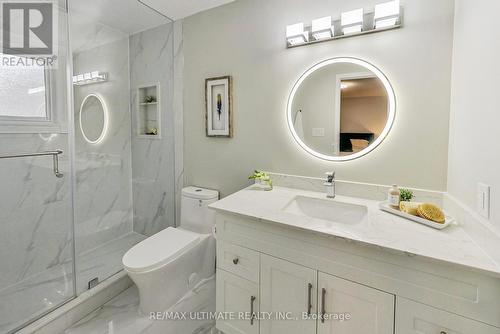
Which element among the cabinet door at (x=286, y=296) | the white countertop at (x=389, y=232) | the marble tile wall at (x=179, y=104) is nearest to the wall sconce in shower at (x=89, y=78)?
the marble tile wall at (x=179, y=104)

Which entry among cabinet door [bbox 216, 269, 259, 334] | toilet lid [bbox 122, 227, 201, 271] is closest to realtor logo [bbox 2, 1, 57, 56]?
toilet lid [bbox 122, 227, 201, 271]

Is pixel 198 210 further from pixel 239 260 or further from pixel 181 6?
pixel 181 6

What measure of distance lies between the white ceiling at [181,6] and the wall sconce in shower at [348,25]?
741 mm

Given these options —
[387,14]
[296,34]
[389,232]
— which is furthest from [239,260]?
[387,14]

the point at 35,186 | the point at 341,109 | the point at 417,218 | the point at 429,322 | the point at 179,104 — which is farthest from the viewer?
the point at 179,104

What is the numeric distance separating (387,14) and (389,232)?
1193mm

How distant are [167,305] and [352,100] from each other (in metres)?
1.90

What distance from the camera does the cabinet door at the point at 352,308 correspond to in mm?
966

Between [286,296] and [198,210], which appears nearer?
[286,296]

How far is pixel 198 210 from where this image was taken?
2061 mm

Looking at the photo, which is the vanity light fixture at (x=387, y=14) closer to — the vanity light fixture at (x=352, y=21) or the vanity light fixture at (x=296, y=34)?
the vanity light fixture at (x=352, y=21)

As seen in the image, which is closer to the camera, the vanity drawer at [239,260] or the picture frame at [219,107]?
the vanity drawer at [239,260]

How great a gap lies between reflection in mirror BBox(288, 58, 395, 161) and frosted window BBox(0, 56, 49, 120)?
196 centimetres

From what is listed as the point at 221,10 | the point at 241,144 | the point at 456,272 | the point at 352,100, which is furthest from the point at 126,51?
the point at 456,272
